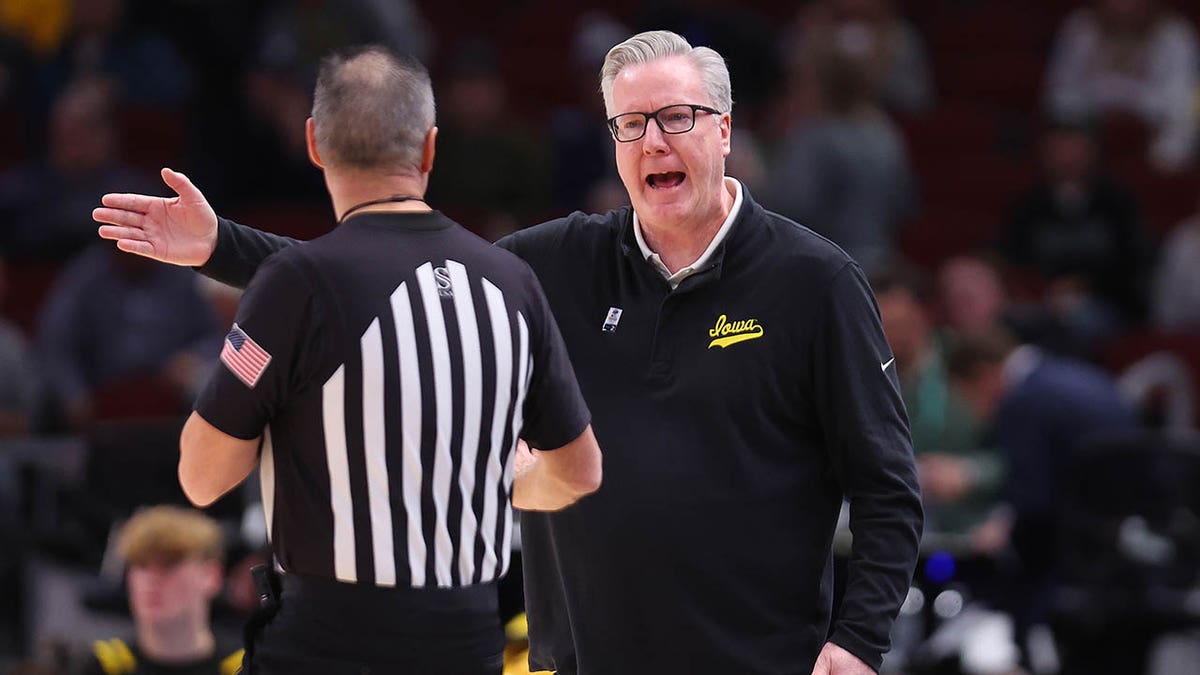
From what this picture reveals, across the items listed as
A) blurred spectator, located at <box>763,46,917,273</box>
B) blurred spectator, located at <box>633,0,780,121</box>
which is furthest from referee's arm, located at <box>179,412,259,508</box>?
blurred spectator, located at <box>633,0,780,121</box>

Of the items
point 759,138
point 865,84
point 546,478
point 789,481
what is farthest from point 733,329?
point 759,138

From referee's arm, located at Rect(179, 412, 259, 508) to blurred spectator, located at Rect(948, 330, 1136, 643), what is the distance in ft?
16.0

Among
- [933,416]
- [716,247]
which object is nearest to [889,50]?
[933,416]

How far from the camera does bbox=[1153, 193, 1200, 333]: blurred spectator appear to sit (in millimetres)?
10039

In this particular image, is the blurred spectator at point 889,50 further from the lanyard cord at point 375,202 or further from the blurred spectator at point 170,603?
the lanyard cord at point 375,202

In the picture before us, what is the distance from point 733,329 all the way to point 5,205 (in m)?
7.05

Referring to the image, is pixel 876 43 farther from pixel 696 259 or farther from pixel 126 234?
pixel 126 234

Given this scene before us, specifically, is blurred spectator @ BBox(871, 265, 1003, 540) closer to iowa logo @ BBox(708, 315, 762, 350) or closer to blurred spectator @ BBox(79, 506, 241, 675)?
blurred spectator @ BBox(79, 506, 241, 675)

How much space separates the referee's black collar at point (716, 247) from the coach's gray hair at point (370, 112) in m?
0.94

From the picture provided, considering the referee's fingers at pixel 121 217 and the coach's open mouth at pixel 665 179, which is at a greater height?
the referee's fingers at pixel 121 217

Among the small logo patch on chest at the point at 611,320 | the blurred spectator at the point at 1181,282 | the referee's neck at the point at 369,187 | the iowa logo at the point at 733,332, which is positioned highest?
the referee's neck at the point at 369,187

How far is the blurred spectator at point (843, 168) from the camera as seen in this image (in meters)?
9.97

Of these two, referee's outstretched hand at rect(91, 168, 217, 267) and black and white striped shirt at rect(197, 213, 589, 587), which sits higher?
referee's outstretched hand at rect(91, 168, 217, 267)

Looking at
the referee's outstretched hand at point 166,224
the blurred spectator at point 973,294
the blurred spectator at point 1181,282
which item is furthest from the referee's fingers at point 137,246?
the blurred spectator at point 1181,282
